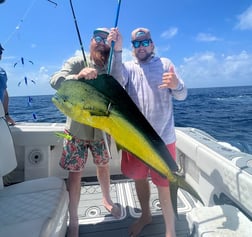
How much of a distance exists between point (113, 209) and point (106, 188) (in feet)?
0.78

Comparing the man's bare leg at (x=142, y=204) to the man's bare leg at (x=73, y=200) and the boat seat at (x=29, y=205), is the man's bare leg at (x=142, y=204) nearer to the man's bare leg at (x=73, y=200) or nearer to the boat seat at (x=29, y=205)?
the man's bare leg at (x=73, y=200)

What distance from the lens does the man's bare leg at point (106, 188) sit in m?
2.40

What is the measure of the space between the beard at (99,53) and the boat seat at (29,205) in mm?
934

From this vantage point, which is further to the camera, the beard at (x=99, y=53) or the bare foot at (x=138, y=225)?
the bare foot at (x=138, y=225)

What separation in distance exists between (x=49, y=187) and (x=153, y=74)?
1227mm

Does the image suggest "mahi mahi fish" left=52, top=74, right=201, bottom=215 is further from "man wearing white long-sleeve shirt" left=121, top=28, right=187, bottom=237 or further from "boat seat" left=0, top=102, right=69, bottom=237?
"boat seat" left=0, top=102, right=69, bottom=237

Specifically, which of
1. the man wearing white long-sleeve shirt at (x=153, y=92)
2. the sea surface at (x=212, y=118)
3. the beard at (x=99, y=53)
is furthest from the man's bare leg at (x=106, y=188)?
the sea surface at (x=212, y=118)

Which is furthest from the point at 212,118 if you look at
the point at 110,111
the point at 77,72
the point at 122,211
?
the point at 110,111

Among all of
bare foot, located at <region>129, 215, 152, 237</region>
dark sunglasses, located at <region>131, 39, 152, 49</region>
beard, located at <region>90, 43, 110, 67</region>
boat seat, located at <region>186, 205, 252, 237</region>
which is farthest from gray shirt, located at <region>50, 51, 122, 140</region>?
boat seat, located at <region>186, 205, 252, 237</region>

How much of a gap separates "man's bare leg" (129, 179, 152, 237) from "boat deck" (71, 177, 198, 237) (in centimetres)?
6

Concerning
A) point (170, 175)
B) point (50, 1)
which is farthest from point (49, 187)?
point (50, 1)

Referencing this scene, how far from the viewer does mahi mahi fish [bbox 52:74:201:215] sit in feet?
3.86

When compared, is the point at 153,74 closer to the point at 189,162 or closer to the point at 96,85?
the point at 96,85

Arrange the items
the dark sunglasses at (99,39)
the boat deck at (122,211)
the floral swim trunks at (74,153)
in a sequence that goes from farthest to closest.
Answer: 1. the boat deck at (122,211)
2. the floral swim trunks at (74,153)
3. the dark sunglasses at (99,39)
